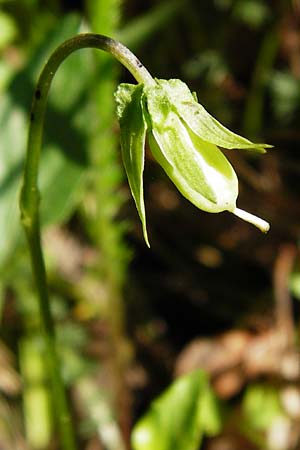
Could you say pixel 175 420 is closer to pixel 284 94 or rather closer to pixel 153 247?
pixel 153 247

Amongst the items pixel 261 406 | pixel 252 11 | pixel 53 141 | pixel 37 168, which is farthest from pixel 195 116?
pixel 252 11

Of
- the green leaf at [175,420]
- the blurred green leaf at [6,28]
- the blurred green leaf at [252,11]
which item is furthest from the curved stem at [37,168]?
the blurred green leaf at [252,11]

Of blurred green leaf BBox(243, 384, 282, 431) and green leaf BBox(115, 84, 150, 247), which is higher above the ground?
green leaf BBox(115, 84, 150, 247)

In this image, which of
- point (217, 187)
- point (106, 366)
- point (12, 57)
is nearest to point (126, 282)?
point (106, 366)

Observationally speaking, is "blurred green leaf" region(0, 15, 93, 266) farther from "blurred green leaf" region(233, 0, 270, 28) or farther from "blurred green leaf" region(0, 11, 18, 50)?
"blurred green leaf" region(233, 0, 270, 28)

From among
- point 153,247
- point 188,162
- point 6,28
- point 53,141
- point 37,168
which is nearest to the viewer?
point 188,162

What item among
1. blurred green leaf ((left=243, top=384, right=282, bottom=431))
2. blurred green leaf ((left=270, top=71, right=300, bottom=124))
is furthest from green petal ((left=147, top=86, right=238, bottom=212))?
blurred green leaf ((left=270, top=71, right=300, bottom=124))
